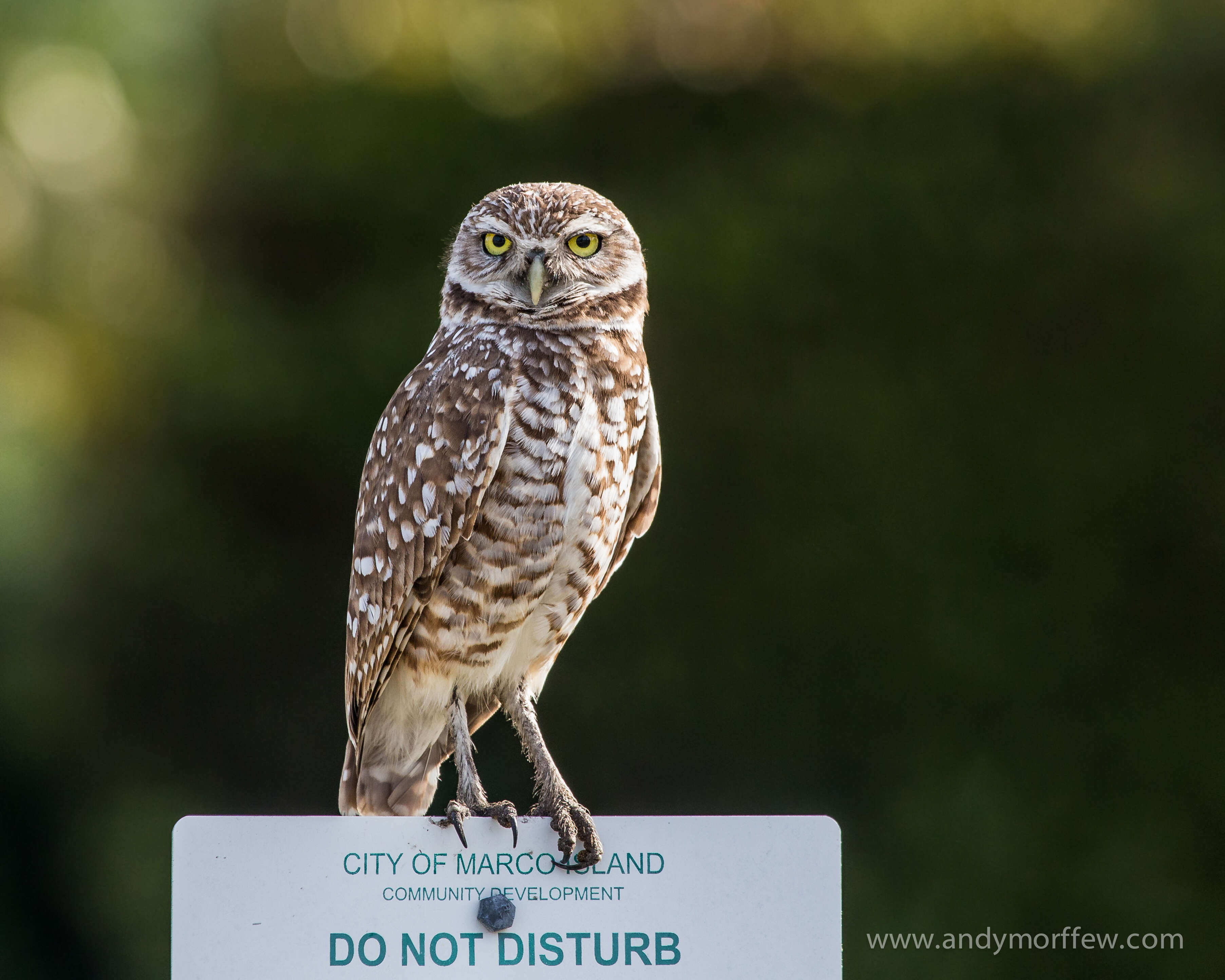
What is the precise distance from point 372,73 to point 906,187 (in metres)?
1.72

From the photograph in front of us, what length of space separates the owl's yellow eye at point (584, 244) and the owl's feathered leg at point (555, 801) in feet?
2.59

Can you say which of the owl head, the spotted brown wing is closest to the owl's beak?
the owl head

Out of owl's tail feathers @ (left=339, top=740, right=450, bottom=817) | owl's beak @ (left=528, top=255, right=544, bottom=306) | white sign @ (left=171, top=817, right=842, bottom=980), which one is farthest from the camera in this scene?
owl's tail feathers @ (left=339, top=740, right=450, bottom=817)

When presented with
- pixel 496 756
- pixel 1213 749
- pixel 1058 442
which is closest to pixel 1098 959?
pixel 1213 749

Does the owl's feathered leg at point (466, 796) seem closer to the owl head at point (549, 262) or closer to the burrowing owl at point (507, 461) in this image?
the burrowing owl at point (507, 461)

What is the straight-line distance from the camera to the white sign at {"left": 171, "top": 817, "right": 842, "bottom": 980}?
5.67 feet

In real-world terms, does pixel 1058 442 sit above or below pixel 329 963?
above

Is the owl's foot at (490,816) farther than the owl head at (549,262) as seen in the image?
No

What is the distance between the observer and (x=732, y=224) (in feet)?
13.1

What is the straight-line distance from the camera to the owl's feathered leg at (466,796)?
71.0 inches

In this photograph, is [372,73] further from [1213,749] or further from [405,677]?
[1213,749]

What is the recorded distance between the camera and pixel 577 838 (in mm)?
1832

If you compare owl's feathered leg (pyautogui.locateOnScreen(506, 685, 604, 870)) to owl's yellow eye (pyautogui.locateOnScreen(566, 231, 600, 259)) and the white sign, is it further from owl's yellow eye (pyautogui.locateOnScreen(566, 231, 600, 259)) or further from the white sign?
owl's yellow eye (pyautogui.locateOnScreen(566, 231, 600, 259))

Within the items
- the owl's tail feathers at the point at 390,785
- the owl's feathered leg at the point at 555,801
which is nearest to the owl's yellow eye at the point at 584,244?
the owl's feathered leg at the point at 555,801
